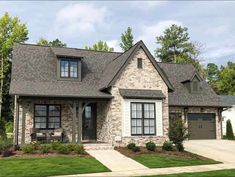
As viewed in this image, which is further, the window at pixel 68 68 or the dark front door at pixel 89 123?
the window at pixel 68 68

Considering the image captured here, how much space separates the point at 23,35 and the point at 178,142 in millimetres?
28823

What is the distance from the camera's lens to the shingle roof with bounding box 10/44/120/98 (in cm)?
1858

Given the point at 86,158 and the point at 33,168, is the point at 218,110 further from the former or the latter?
the point at 33,168

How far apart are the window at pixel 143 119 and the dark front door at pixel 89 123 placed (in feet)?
11.0

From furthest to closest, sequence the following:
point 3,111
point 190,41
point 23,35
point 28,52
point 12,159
Answer: 1. point 190,41
2. point 23,35
3. point 3,111
4. point 28,52
5. point 12,159

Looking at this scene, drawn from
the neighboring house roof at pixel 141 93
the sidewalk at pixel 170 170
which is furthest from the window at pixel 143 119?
the sidewalk at pixel 170 170

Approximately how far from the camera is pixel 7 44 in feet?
121

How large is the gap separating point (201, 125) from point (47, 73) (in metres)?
13.6

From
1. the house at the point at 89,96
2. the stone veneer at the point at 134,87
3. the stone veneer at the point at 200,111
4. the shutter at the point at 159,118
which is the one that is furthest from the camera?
the stone veneer at the point at 200,111

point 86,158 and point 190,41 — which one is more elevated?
point 190,41

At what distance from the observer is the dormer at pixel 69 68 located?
20812 millimetres

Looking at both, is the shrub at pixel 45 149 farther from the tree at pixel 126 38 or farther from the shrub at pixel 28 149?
the tree at pixel 126 38

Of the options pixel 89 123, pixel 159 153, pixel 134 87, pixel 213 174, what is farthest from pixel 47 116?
pixel 213 174

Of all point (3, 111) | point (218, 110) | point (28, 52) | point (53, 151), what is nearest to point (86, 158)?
point (53, 151)
